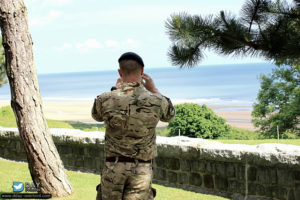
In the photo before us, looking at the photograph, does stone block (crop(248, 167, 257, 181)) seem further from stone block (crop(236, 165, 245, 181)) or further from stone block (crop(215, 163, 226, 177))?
stone block (crop(215, 163, 226, 177))

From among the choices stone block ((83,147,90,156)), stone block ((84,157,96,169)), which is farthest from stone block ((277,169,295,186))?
stone block ((83,147,90,156))

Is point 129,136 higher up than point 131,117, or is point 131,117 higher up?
point 131,117

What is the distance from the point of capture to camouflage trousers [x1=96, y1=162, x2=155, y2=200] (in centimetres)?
283

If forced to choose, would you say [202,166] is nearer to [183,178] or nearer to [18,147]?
[183,178]

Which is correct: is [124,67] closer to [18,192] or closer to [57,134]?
[18,192]

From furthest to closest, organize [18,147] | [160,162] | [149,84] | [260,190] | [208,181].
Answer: [18,147] → [160,162] → [208,181] → [260,190] → [149,84]

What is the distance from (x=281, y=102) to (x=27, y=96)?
11890 mm

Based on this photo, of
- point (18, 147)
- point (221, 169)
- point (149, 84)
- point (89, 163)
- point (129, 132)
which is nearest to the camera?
point (129, 132)

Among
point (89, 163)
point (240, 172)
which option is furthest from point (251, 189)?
point (89, 163)

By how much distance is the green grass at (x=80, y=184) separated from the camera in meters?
5.53

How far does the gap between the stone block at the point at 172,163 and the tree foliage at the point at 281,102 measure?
29.0ft

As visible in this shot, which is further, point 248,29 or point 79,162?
point 79,162

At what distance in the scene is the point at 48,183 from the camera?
18.2 ft

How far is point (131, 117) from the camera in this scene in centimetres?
284
